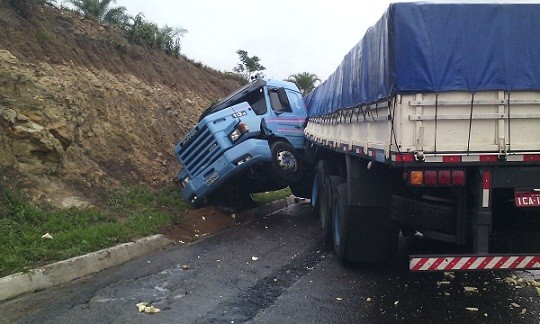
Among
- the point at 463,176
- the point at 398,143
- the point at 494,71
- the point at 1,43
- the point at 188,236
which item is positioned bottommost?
the point at 188,236

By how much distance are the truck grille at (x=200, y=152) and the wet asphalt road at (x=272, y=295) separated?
2.74 m

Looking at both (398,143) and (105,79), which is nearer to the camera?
(398,143)

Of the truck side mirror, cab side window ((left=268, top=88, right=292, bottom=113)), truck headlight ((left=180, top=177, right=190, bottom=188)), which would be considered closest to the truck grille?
truck headlight ((left=180, top=177, right=190, bottom=188))

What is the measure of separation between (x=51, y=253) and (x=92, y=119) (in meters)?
5.55

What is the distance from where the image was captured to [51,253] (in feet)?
21.1

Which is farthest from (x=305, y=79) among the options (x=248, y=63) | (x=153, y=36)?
(x=153, y=36)

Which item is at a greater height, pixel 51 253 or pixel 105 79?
pixel 105 79

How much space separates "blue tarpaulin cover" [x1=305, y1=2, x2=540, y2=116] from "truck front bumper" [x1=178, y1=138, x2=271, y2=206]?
505 centimetres

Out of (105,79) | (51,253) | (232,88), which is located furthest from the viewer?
(232,88)

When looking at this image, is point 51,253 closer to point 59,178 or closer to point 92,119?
point 59,178

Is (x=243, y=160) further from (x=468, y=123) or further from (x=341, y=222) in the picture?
(x=468, y=123)

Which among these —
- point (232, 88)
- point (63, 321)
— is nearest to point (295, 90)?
point (63, 321)

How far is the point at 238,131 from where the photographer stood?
32.9 feet

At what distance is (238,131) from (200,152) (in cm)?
93
